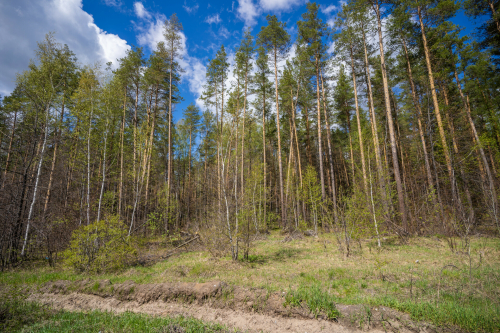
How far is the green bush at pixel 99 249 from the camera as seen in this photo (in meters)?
7.66

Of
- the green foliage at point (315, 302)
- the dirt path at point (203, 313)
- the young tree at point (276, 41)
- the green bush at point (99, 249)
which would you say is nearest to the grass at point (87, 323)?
the dirt path at point (203, 313)

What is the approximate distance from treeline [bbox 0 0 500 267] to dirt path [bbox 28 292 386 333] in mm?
3350

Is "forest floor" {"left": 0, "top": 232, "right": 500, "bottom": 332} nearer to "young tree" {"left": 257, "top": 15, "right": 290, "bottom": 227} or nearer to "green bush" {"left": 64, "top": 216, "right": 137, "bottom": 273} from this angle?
"green bush" {"left": 64, "top": 216, "right": 137, "bottom": 273}

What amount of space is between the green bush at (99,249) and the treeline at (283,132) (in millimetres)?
736

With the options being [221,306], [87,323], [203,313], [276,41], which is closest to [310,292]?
[221,306]

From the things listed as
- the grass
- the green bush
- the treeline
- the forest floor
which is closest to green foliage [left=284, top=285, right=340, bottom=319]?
the forest floor

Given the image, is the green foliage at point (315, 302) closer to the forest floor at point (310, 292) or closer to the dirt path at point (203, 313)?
the forest floor at point (310, 292)

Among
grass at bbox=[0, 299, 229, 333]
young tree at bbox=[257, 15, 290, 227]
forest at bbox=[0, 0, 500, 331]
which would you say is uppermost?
young tree at bbox=[257, 15, 290, 227]

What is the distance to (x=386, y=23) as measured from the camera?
14000 mm

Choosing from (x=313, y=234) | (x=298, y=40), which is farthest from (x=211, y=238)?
(x=298, y=40)

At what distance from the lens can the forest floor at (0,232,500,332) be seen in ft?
11.3

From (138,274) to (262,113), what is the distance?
56.4ft

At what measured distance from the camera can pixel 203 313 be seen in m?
4.32

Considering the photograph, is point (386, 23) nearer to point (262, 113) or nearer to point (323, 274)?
point (262, 113)
